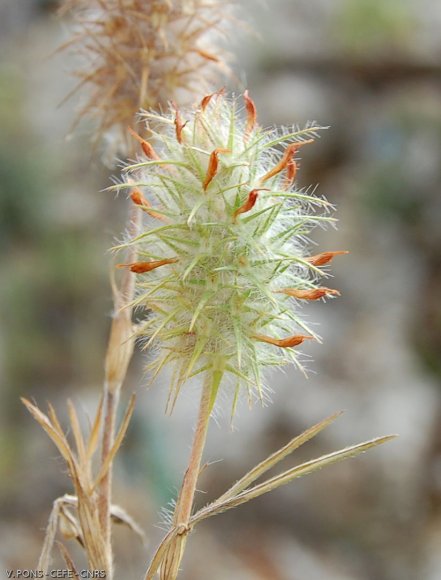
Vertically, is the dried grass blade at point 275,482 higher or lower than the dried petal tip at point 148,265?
lower

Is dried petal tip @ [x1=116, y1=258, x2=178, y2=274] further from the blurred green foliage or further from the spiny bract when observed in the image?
the blurred green foliage

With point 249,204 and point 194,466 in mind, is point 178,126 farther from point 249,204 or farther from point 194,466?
point 194,466

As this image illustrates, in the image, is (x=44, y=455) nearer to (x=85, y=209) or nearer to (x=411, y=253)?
(x=85, y=209)

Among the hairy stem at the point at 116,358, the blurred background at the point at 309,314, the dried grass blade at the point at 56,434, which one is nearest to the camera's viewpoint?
the dried grass blade at the point at 56,434

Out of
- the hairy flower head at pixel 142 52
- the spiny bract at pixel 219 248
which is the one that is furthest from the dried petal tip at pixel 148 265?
the hairy flower head at pixel 142 52

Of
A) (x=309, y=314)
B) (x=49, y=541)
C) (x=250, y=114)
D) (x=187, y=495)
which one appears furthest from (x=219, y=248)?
(x=309, y=314)

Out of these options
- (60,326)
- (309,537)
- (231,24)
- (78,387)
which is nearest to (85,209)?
(60,326)

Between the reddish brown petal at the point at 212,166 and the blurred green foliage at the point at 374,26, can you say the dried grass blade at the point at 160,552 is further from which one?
the blurred green foliage at the point at 374,26
